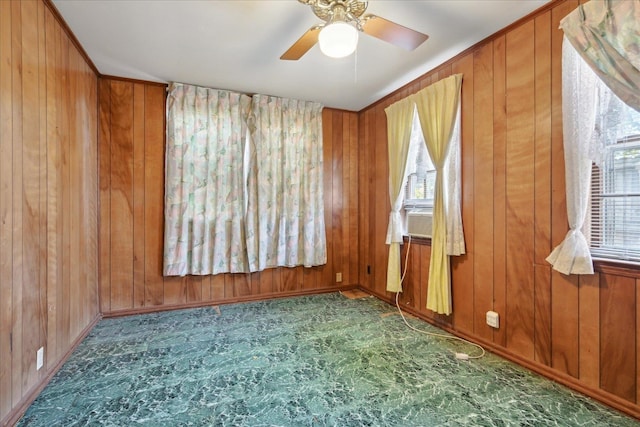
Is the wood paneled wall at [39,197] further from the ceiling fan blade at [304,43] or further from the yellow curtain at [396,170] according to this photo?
the yellow curtain at [396,170]

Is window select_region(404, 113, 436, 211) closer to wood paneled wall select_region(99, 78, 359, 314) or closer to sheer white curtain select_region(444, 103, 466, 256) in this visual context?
sheer white curtain select_region(444, 103, 466, 256)

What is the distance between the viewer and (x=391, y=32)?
5.82 feet

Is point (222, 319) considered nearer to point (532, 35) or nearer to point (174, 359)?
point (174, 359)

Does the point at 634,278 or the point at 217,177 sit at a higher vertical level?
the point at 217,177

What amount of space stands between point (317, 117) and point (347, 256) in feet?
6.33

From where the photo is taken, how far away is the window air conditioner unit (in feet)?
9.84

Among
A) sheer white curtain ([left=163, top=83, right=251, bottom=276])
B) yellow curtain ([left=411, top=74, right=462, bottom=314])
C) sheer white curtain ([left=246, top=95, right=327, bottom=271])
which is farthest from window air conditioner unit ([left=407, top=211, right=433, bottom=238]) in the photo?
sheer white curtain ([left=163, top=83, right=251, bottom=276])

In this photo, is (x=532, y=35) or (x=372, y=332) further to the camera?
(x=372, y=332)

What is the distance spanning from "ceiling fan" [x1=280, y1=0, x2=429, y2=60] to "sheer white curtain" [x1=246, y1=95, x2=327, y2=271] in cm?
167

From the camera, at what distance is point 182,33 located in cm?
227

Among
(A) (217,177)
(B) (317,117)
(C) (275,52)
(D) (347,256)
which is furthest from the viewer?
(D) (347,256)

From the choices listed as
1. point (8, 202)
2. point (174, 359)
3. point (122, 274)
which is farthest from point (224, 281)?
point (8, 202)

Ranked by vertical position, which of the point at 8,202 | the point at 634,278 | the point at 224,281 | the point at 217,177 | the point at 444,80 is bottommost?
the point at 224,281

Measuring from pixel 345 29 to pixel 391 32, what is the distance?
0.45m
